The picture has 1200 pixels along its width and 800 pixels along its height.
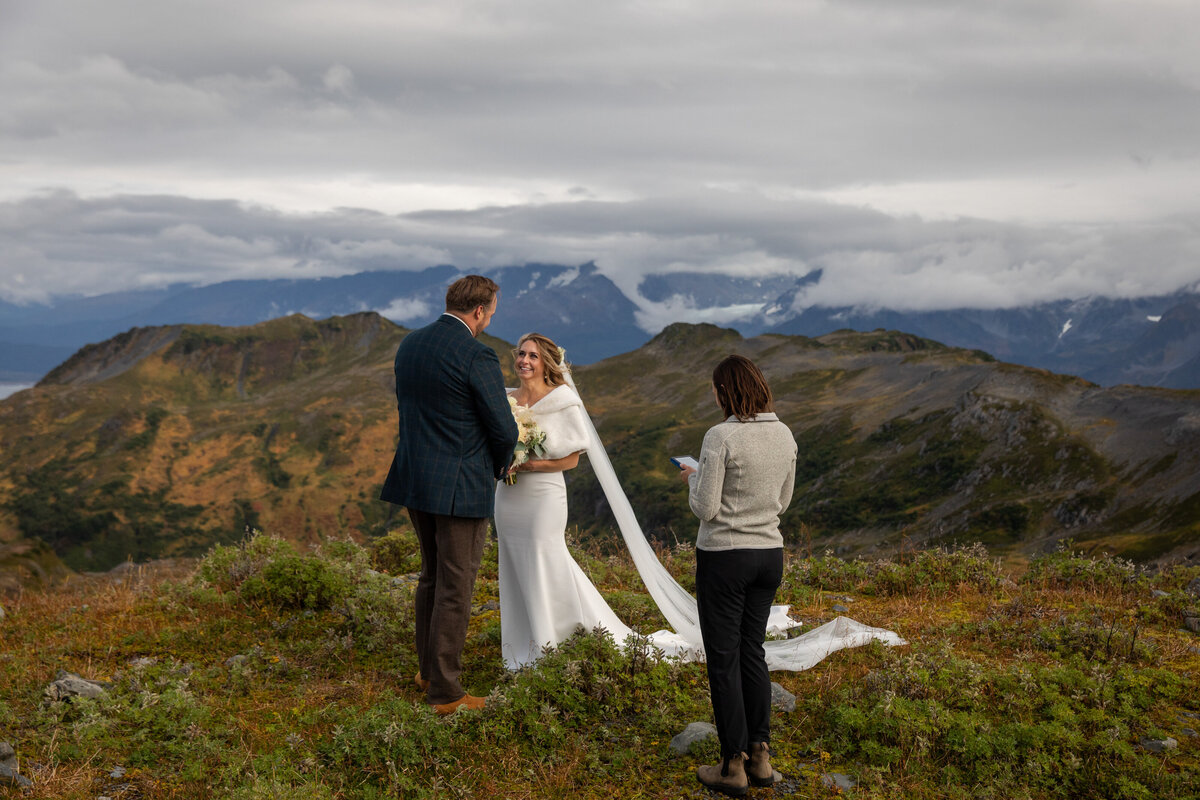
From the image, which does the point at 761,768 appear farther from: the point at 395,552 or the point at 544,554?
the point at 395,552

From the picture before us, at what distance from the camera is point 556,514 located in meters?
7.49

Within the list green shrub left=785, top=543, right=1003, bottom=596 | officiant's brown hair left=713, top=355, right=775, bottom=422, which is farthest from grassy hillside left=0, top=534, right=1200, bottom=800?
officiant's brown hair left=713, top=355, right=775, bottom=422

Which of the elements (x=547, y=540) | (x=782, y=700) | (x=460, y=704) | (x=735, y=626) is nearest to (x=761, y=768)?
(x=735, y=626)

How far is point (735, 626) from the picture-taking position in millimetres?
5281

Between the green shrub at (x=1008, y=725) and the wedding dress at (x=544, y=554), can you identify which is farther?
the wedding dress at (x=544, y=554)

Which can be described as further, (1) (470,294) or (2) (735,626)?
(1) (470,294)

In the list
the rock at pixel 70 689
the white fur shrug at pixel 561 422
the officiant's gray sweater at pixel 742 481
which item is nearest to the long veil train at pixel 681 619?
the white fur shrug at pixel 561 422

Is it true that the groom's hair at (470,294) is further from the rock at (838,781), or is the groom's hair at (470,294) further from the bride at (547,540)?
the rock at (838,781)

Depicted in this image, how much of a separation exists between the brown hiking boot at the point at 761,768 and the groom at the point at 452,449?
2.36 meters

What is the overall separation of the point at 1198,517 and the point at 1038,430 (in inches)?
1517

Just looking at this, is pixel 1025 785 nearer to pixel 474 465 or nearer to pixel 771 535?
pixel 771 535

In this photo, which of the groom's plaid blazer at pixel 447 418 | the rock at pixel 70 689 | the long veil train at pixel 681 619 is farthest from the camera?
the long veil train at pixel 681 619

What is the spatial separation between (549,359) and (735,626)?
3.28m

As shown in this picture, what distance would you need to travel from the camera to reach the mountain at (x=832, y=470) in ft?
265
